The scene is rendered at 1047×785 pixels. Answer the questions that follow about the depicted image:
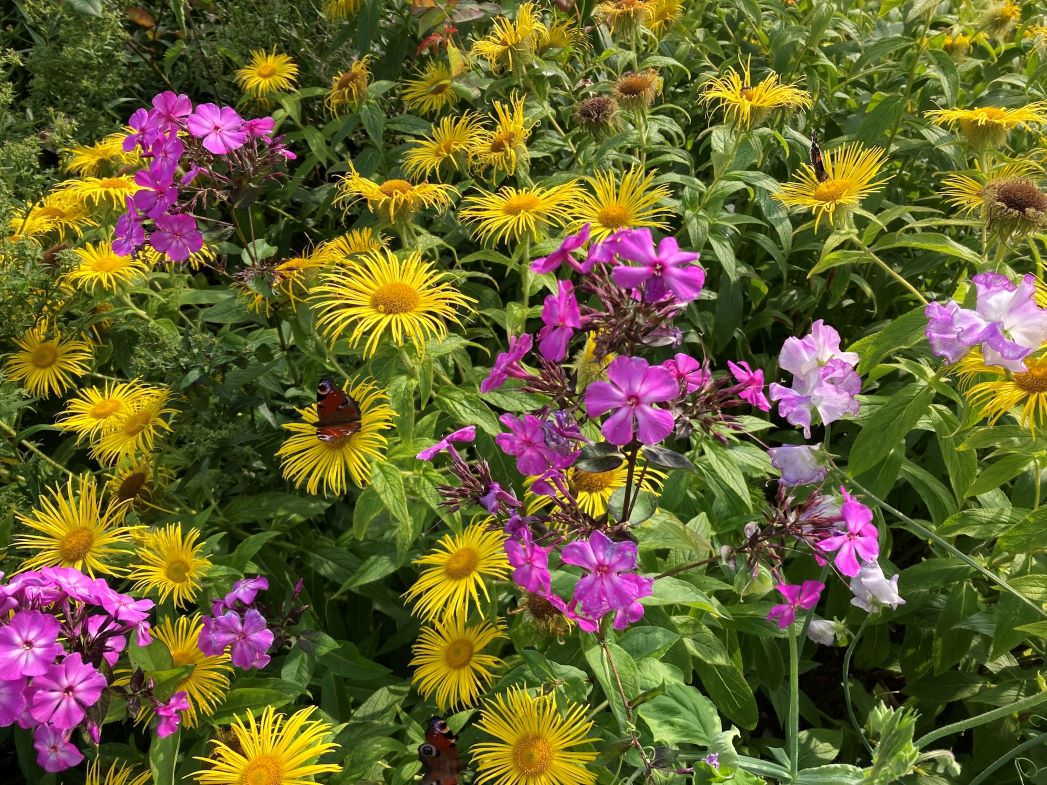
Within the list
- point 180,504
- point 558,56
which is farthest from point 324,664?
point 558,56

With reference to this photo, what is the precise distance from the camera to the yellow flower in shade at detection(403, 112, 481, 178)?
2053 millimetres

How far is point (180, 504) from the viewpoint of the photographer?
5.51 ft

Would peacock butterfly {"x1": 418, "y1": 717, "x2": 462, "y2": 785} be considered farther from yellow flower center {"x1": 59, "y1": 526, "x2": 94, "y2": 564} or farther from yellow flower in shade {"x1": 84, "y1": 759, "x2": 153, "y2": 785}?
yellow flower center {"x1": 59, "y1": 526, "x2": 94, "y2": 564}

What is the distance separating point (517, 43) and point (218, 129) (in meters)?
0.87

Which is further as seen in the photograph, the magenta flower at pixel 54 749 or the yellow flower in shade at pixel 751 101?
the yellow flower in shade at pixel 751 101

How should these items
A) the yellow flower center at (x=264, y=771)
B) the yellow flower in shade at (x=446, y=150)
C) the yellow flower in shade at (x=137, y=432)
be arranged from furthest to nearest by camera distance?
1. the yellow flower in shade at (x=446, y=150)
2. the yellow flower in shade at (x=137, y=432)
3. the yellow flower center at (x=264, y=771)

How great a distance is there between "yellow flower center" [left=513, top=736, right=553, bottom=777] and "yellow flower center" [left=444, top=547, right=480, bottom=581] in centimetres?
27

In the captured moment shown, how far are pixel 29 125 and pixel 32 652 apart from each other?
6.60 ft

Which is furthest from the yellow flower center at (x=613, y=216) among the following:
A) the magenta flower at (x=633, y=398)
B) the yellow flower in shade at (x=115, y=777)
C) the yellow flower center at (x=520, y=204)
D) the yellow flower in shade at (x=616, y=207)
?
the yellow flower in shade at (x=115, y=777)

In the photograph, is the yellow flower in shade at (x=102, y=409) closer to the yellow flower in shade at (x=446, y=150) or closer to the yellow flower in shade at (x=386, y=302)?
the yellow flower in shade at (x=386, y=302)

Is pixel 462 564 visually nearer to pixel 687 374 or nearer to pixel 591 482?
pixel 591 482

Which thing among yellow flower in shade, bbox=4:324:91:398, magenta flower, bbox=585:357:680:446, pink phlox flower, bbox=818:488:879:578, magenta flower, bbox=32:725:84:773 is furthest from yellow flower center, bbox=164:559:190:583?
pink phlox flower, bbox=818:488:879:578

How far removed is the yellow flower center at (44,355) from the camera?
1893mm

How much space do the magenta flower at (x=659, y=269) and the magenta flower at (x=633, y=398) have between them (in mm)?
85
